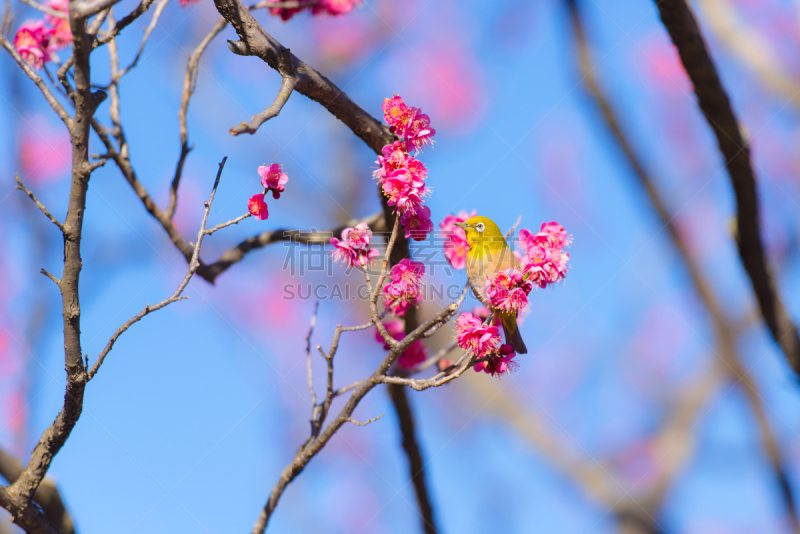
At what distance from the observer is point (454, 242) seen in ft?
9.52

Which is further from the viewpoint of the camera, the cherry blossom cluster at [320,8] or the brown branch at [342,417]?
the cherry blossom cluster at [320,8]

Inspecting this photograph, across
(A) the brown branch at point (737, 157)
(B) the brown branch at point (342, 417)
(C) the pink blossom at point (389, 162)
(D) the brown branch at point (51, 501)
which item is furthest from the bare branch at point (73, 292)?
(A) the brown branch at point (737, 157)

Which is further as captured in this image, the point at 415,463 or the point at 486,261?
the point at 415,463

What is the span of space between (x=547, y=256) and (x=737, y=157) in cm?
154

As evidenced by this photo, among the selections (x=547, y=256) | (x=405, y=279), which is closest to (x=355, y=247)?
(x=405, y=279)

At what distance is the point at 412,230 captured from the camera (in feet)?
7.50

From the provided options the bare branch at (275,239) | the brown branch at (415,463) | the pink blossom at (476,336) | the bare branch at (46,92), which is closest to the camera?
the bare branch at (46,92)

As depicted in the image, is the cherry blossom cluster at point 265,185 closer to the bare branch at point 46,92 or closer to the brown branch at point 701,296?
the bare branch at point 46,92

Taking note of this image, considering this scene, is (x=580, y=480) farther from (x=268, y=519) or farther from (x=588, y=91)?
(x=588, y=91)

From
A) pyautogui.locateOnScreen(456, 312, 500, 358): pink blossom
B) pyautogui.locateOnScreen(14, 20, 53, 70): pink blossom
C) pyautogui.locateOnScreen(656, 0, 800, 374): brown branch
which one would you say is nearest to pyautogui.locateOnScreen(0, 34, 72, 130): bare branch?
pyautogui.locateOnScreen(14, 20, 53, 70): pink blossom

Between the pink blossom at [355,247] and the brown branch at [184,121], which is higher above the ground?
the brown branch at [184,121]

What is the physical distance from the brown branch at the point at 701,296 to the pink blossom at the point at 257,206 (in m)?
2.28

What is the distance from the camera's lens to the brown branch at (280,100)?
5.09 feet

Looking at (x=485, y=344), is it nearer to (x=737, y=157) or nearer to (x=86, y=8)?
(x=86, y=8)
